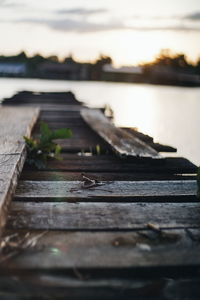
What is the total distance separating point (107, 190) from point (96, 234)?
2.14ft

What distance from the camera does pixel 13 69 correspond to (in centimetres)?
10550

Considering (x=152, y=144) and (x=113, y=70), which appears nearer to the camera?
(x=152, y=144)

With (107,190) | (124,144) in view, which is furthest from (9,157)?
(124,144)

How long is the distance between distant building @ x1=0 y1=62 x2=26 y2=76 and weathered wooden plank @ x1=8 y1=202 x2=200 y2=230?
105m

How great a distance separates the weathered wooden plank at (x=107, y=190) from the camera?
7.16 ft

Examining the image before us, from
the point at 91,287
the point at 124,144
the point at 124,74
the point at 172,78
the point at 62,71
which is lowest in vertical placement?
the point at 91,287

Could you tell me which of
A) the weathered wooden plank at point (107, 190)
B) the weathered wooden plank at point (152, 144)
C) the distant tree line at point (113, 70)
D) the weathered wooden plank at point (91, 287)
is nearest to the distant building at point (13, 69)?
the distant tree line at point (113, 70)

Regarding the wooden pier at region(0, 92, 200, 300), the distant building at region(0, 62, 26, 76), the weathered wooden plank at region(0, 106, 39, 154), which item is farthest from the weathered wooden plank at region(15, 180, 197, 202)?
the distant building at region(0, 62, 26, 76)

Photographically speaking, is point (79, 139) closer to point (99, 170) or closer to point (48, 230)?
point (99, 170)

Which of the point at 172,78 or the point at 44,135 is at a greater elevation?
the point at 172,78

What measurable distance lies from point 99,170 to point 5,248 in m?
1.57

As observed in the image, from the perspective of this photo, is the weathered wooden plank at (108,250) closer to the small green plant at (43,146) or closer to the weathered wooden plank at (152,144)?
the small green plant at (43,146)

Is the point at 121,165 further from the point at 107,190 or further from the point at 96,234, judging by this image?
the point at 96,234

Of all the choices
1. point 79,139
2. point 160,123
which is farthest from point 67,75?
point 79,139
